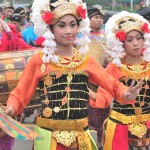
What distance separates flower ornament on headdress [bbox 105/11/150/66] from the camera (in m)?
4.73

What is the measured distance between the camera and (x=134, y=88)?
3.75 metres

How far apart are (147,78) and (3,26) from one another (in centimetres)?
178

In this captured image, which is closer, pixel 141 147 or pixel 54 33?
pixel 54 33

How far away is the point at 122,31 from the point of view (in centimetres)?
475

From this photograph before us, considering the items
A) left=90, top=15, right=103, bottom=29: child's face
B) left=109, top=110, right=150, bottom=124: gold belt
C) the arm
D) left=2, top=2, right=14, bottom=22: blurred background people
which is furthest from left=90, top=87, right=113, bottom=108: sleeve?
left=2, top=2, right=14, bottom=22: blurred background people

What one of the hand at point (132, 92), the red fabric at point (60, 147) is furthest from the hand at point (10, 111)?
the hand at point (132, 92)

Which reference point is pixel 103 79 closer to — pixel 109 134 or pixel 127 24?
pixel 109 134

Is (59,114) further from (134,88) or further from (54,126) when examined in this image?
(134,88)

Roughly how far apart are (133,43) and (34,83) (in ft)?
4.07

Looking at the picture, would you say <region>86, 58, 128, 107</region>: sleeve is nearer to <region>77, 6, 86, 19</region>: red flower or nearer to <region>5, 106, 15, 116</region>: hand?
<region>77, 6, 86, 19</region>: red flower

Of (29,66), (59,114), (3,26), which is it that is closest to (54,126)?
(59,114)

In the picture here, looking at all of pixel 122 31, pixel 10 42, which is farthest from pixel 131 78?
pixel 10 42

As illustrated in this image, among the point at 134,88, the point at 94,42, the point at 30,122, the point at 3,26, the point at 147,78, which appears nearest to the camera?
the point at 134,88

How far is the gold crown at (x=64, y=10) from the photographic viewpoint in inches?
154
